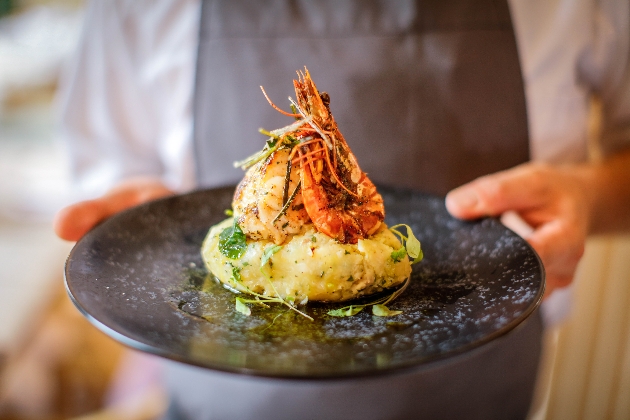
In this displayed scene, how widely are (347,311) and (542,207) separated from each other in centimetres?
93

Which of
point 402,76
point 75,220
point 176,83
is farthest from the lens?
point 176,83

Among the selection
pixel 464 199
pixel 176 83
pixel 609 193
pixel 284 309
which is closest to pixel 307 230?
pixel 284 309

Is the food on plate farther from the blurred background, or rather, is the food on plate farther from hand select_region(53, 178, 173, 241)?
the blurred background

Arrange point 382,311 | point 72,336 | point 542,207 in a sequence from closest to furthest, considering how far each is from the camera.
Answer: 1. point 382,311
2. point 542,207
3. point 72,336

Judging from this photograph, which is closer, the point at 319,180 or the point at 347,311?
the point at 347,311

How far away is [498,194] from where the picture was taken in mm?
1739

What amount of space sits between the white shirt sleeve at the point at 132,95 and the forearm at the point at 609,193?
1.79m

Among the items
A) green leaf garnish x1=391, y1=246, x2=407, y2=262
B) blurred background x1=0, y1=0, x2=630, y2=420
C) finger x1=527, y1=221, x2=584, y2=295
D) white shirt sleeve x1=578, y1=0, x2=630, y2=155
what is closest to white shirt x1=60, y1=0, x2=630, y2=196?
white shirt sleeve x1=578, y1=0, x2=630, y2=155

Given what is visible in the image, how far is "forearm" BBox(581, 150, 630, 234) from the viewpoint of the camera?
89.7 inches

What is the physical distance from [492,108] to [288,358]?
150 centimetres

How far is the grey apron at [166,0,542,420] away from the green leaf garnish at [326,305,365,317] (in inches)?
33.0

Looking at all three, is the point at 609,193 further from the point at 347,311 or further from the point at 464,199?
the point at 347,311

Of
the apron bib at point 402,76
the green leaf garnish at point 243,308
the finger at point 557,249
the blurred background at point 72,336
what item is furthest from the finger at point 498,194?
the blurred background at point 72,336

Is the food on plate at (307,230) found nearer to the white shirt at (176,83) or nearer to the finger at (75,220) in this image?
the finger at (75,220)
